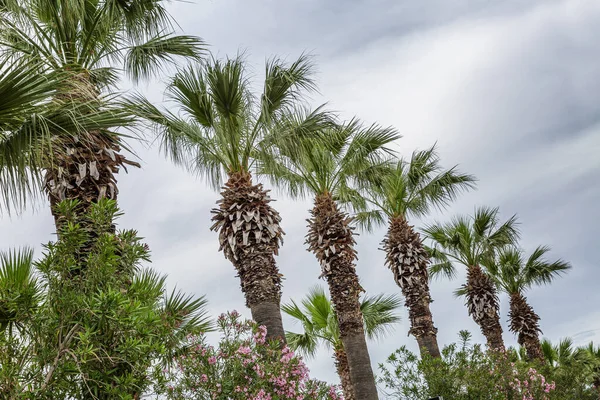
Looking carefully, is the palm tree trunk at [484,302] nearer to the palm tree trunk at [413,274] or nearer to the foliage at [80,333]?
the palm tree trunk at [413,274]

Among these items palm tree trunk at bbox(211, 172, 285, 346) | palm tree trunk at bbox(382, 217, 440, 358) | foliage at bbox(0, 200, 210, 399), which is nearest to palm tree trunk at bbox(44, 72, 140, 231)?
foliage at bbox(0, 200, 210, 399)

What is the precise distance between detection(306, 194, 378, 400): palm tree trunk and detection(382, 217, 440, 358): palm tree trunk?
374cm

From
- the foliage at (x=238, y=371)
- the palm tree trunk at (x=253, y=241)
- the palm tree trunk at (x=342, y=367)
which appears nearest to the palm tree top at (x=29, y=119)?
the foliage at (x=238, y=371)

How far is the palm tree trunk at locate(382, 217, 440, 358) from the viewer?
56.4ft

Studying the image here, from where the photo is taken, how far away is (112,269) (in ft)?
17.6

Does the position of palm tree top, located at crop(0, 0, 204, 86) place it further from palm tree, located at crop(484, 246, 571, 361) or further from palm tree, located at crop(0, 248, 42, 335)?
palm tree, located at crop(484, 246, 571, 361)

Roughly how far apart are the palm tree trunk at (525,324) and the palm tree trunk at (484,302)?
284 cm

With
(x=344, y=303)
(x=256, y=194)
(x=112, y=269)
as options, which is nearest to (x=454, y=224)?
(x=344, y=303)

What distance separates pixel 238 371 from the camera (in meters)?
7.95

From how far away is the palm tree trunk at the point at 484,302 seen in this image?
22.7 meters

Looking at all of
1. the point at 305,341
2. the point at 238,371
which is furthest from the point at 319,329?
the point at 238,371

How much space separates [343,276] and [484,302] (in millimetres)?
10709

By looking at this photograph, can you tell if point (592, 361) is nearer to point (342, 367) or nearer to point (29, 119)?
point (342, 367)

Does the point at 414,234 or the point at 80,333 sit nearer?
the point at 80,333
